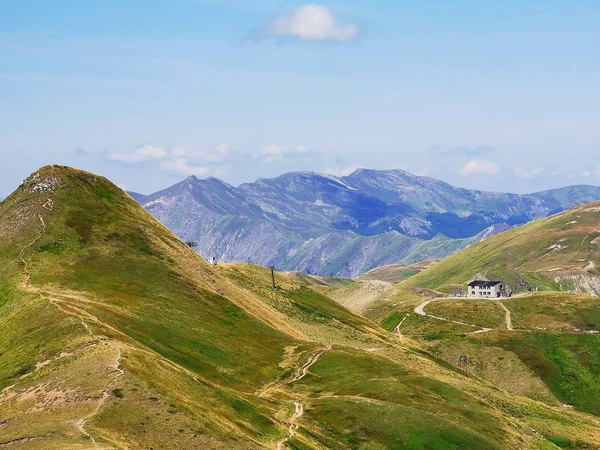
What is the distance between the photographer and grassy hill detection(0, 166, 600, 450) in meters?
82.4

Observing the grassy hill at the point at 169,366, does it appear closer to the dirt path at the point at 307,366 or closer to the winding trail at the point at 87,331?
the winding trail at the point at 87,331

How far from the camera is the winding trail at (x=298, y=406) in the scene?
326ft

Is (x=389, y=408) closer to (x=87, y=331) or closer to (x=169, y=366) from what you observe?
(x=169, y=366)

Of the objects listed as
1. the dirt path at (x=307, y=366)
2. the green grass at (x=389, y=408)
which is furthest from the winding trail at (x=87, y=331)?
the dirt path at (x=307, y=366)

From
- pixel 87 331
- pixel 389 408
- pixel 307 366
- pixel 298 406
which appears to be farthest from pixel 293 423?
pixel 87 331

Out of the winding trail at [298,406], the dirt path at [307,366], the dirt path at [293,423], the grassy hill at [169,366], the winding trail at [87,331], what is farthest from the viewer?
the dirt path at [307,366]

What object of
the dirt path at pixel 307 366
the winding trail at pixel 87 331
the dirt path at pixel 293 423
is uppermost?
the winding trail at pixel 87 331

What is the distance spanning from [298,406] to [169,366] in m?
28.4

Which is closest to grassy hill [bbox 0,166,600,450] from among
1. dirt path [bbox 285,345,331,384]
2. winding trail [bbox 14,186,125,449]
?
winding trail [bbox 14,186,125,449]

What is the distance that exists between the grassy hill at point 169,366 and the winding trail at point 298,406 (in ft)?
1.34

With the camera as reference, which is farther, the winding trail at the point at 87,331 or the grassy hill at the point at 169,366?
the grassy hill at the point at 169,366

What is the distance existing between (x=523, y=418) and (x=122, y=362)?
9604cm

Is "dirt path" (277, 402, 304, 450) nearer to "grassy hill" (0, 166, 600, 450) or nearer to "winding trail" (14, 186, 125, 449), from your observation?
"grassy hill" (0, 166, 600, 450)

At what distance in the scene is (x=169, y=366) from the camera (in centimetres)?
10306
